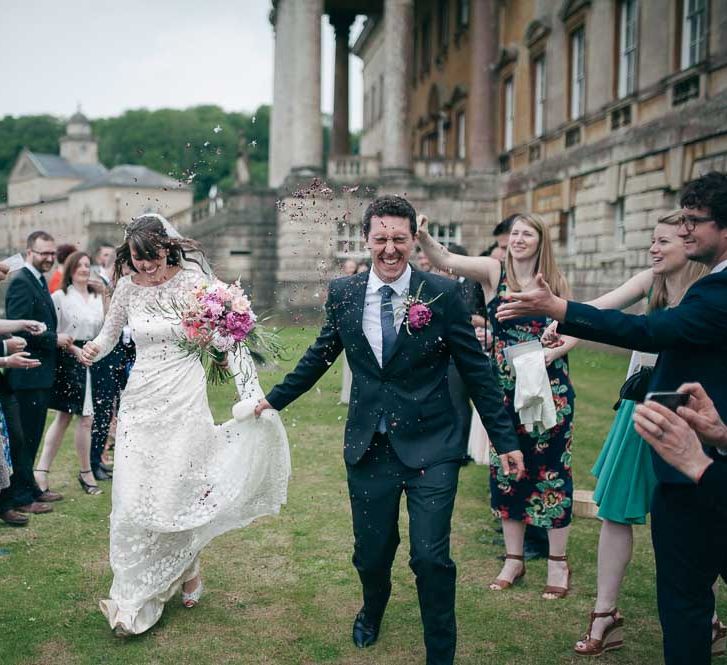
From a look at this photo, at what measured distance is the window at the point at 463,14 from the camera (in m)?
34.8

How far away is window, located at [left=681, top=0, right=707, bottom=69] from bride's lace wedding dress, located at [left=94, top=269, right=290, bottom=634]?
1636 cm

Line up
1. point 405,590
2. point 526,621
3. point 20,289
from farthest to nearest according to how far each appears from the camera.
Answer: point 20,289 < point 405,590 < point 526,621

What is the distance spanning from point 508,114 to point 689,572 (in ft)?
95.3

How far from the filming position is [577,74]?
25.3 m

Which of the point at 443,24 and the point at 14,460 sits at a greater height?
the point at 443,24

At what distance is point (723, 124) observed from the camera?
56.1ft

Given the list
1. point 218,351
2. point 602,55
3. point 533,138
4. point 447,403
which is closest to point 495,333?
point 447,403

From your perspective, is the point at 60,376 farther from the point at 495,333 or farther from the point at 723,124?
the point at 723,124

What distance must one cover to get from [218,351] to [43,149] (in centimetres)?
14157

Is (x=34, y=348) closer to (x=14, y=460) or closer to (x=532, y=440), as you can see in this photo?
(x=14, y=460)

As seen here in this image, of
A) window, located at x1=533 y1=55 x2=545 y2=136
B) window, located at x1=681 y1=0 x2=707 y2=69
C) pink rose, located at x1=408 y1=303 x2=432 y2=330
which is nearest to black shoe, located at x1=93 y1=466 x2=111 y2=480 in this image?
pink rose, located at x1=408 y1=303 x2=432 y2=330

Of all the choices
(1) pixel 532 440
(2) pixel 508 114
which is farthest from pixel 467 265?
(2) pixel 508 114

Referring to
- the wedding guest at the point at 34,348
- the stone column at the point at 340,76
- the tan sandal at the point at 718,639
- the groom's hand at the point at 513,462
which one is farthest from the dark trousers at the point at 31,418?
the stone column at the point at 340,76

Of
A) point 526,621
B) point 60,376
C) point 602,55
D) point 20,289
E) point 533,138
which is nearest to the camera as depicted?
point 526,621
